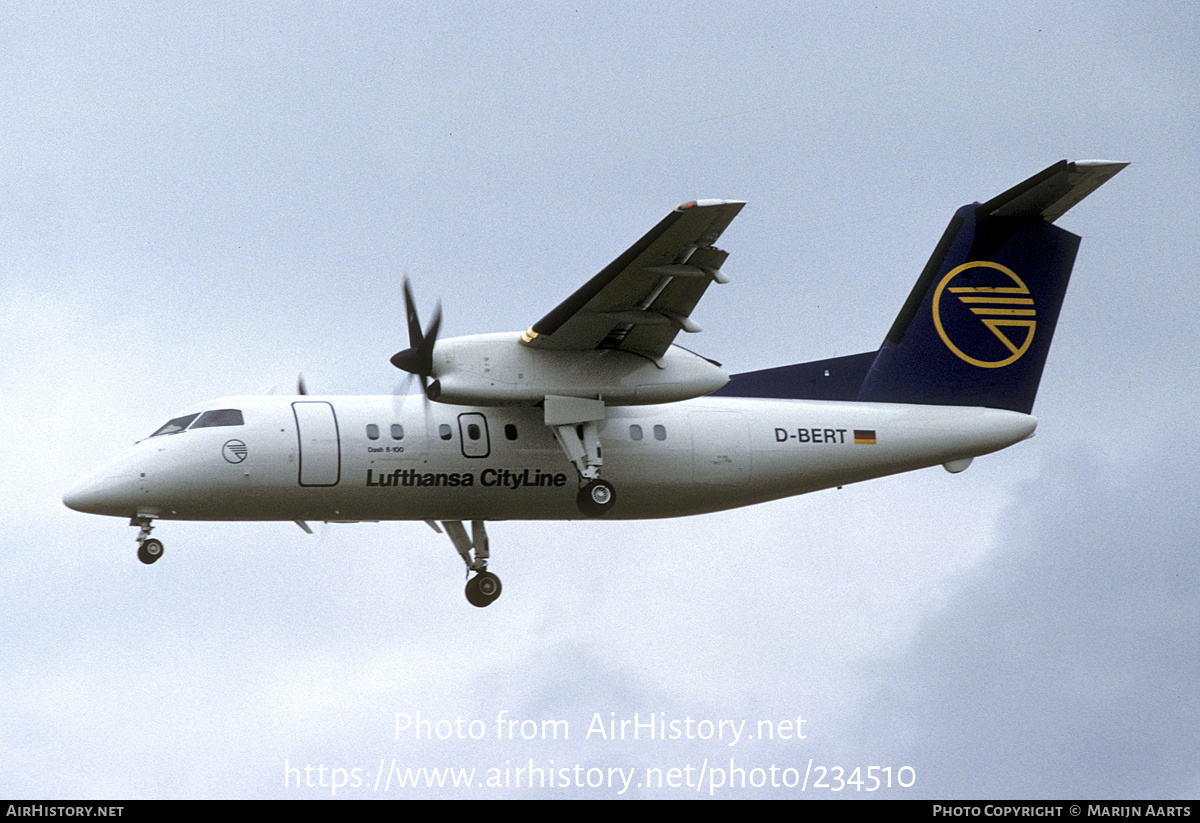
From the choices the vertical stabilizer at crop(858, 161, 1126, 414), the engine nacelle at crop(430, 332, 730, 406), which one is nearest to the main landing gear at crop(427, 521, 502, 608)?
the engine nacelle at crop(430, 332, 730, 406)

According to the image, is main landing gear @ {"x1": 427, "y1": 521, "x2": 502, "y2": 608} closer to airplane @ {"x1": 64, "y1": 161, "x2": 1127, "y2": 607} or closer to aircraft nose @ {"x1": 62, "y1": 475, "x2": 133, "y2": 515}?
airplane @ {"x1": 64, "y1": 161, "x2": 1127, "y2": 607}

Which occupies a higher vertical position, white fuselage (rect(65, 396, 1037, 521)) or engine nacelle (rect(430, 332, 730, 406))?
engine nacelle (rect(430, 332, 730, 406))

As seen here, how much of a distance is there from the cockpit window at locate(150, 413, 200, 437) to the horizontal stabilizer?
40.1ft

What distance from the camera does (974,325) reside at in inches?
1010

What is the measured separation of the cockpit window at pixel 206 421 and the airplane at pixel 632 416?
1.2 inches

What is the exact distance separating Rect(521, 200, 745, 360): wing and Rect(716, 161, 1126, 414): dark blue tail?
299 centimetres

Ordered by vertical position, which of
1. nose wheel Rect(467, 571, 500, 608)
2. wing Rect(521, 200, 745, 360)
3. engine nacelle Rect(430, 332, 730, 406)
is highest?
wing Rect(521, 200, 745, 360)

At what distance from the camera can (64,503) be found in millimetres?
22312

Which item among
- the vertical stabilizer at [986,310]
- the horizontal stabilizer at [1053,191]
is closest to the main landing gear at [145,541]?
the vertical stabilizer at [986,310]

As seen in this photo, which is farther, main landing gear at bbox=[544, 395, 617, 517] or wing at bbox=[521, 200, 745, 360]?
main landing gear at bbox=[544, 395, 617, 517]

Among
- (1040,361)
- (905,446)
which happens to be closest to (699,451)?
(905,446)

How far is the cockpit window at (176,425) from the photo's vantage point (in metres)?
22.7

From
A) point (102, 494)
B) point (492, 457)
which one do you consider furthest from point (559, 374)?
point (102, 494)

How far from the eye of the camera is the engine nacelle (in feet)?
72.9
